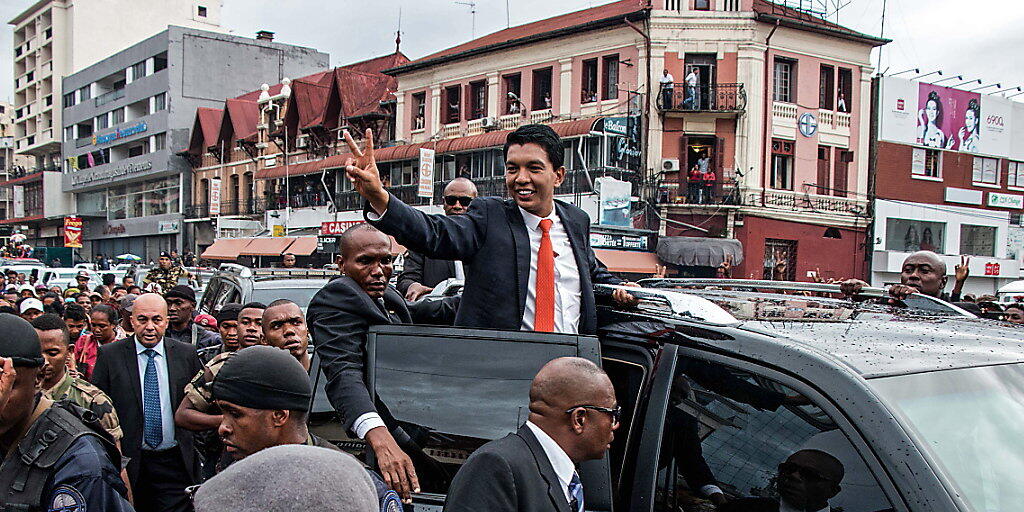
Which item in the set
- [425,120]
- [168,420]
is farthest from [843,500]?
[425,120]

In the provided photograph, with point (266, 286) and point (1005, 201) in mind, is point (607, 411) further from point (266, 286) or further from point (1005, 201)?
point (1005, 201)

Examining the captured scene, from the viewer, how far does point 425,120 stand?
34.5 m

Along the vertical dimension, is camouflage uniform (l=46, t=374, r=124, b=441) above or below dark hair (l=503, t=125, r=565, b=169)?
below

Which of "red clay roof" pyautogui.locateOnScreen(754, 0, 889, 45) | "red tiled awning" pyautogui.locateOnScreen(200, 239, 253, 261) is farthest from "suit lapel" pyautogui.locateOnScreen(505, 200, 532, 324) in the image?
A: "red tiled awning" pyautogui.locateOnScreen(200, 239, 253, 261)

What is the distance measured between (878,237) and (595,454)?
3118 cm

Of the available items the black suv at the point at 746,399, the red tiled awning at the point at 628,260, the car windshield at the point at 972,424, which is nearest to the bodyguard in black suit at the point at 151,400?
the black suv at the point at 746,399

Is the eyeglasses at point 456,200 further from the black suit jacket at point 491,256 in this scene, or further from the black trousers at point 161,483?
the black trousers at point 161,483

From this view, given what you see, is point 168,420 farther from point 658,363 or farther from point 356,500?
point 356,500

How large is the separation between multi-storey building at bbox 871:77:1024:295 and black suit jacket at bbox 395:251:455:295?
2736 cm

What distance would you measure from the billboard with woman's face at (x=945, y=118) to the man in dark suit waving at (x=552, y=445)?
31.5 meters

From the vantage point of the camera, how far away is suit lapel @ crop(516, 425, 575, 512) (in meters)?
2.13

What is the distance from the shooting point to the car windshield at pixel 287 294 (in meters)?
8.12

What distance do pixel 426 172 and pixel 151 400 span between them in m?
25.3

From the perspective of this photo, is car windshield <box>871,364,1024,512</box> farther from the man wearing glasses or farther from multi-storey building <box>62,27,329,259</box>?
multi-storey building <box>62,27,329,259</box>
